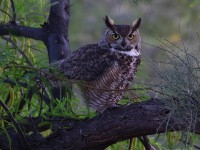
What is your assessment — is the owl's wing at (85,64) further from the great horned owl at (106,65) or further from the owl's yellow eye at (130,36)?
the owl's yellow eye at (130,36)

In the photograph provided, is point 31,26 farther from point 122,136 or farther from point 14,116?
point 122,136

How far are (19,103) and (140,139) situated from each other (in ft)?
1.91

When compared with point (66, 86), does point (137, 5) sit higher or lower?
higher

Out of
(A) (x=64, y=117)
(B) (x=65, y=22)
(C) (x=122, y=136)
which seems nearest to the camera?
(C) (x=122, y=136)

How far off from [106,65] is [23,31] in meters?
0.52

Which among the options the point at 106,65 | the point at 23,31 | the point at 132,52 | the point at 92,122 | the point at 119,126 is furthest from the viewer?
the point at 23,31

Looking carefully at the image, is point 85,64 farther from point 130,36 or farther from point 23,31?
point 23,31

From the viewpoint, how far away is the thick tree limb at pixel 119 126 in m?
2.73

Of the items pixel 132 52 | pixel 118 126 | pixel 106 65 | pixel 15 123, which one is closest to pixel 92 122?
pixel 118 126

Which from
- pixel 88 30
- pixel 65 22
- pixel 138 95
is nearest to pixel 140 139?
pixel 138 95

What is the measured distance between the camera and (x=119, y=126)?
9.56 feet

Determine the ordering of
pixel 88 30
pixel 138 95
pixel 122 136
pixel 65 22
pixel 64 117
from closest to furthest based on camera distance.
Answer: pixel 122 136 < pixel 64 117 < pixel 138 95 < pixel 65 22 < pixel 88 30

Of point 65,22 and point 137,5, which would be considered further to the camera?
point 65,22

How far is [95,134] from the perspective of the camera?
3045 millimetres
